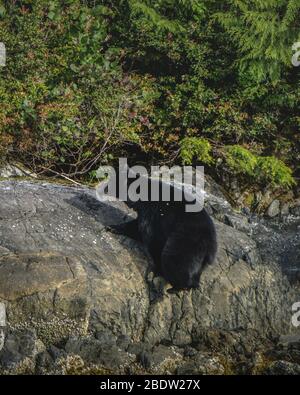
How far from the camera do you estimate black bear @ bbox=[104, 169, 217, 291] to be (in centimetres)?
780

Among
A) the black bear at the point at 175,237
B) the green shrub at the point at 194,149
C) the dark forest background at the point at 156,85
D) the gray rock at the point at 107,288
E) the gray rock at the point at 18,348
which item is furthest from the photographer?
the green shrub at the point at 194,149

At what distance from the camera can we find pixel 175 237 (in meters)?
7.88

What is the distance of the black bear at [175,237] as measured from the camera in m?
7.80

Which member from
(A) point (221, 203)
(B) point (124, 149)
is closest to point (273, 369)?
(A) point (221, 203)

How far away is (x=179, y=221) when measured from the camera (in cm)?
803

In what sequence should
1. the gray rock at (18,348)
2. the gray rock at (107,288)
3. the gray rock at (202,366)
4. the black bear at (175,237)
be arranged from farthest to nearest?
1. the black bear at (175,237)
2. the gray rock at (107,288)
3. the gray rock at (202,366)
4. the gray rock at (18,348)

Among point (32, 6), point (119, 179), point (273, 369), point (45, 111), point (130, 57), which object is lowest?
point (273, 369)

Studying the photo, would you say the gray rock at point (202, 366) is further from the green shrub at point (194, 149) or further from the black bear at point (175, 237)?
the green shrub at point (194, 149)

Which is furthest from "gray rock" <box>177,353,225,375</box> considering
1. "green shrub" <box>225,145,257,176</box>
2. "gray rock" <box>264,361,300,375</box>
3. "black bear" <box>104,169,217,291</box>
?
"green shrub" <box>225,145,257,176</box>

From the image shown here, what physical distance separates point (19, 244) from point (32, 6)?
6375 millimetres

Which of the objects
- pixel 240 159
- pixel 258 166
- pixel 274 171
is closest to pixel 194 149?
pixel 240 159

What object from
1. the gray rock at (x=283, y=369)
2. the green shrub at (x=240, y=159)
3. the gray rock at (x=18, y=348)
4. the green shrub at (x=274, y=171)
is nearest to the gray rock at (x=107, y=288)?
the gray rock at (x=18, y=348)

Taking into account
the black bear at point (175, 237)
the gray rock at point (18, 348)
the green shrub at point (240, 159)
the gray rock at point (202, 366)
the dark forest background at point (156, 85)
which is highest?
the dark forest background at point (156, 85)

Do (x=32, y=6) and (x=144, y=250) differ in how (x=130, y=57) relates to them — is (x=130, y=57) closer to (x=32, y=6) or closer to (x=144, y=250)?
(x=32, y=6)
